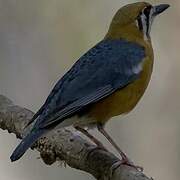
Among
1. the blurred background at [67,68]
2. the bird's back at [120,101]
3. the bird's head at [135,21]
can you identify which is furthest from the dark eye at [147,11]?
the blurred background at [67,68]

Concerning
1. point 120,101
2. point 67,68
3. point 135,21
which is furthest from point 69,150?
point 67,68

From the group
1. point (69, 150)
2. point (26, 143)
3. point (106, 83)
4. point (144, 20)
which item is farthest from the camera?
point (144, 20)

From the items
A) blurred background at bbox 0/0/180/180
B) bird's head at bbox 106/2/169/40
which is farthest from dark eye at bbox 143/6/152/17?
blurred background at bbox 0/0/180/180

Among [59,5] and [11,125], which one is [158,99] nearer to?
[59,5]

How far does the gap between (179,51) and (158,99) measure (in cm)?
52

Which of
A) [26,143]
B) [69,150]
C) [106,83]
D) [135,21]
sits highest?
[135,21]

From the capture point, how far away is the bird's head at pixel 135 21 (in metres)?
6.22

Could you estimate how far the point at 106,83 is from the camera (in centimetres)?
584

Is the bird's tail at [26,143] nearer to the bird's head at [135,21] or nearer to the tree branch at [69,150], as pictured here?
the tree branch at [69,150]

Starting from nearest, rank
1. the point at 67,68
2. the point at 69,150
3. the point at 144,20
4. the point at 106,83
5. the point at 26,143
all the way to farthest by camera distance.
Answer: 1. the point at 26,143
2. the point at 69,150
3. the point at 106,83
4. the point at 144,20
5. the point at 67,68

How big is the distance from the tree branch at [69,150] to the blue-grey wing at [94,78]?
27 centimetres

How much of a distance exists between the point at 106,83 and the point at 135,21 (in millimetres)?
626

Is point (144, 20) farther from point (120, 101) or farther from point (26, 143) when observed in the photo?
point (26, 143)

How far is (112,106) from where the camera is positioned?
579cm
